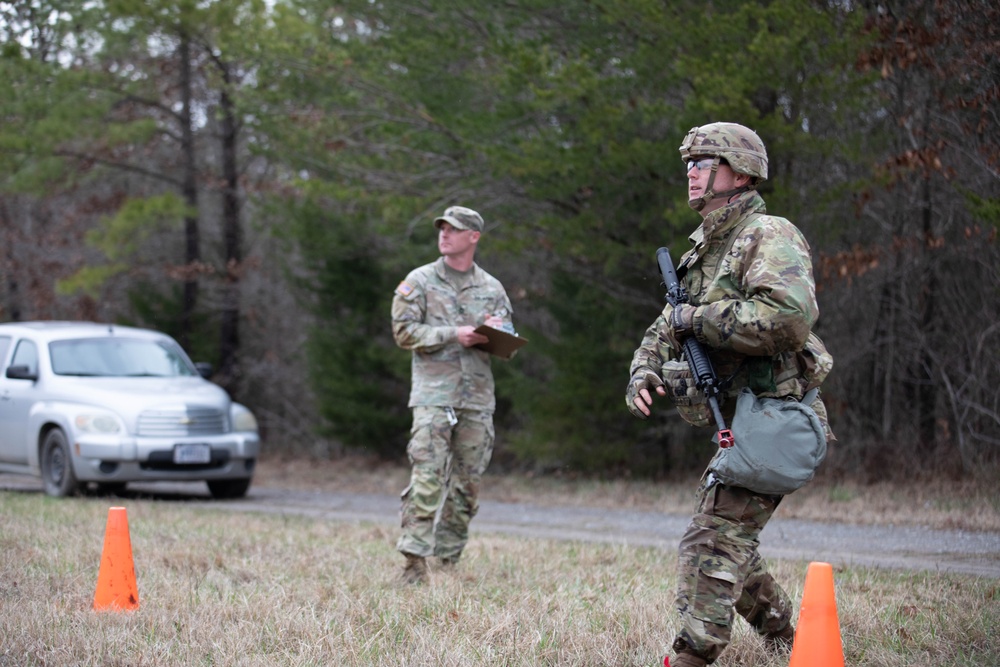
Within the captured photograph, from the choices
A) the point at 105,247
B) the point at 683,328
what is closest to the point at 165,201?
the point at 105,247

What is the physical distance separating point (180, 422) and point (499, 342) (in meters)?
5.55

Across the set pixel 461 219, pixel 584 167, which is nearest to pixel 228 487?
pixel 584 167

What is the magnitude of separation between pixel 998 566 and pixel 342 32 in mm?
10647

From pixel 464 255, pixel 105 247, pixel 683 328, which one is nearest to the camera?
pixel 683 328

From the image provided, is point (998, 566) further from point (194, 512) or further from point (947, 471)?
point (194, 512)

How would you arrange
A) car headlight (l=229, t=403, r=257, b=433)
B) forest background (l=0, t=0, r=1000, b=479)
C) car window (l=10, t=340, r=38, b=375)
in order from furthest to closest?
car headlight (l=229, t=403, r=257, b=433), car window (l=10, t=340, r=38, b=375), forest background (l=0, t=0, r=1000, b=479)

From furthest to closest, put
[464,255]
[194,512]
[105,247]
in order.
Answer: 1. [105,247]
2. [194,512]
3. [464,255]

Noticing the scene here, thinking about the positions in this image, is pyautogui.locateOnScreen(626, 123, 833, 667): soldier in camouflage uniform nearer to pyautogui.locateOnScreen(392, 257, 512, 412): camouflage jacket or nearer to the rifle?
the rifle

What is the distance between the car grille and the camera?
36.2 feet

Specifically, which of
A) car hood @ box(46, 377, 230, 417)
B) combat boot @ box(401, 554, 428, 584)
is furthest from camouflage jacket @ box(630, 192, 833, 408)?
car hood @ box(46, 377, 230, 417)

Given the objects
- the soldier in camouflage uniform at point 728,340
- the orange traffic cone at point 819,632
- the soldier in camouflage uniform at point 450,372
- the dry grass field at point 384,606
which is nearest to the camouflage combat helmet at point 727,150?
the soldier in camouflage uniform at point 728,340

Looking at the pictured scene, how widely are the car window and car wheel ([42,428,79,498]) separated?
0.82m

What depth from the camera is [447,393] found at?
6.70 meters

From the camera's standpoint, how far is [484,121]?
11.5 metres
